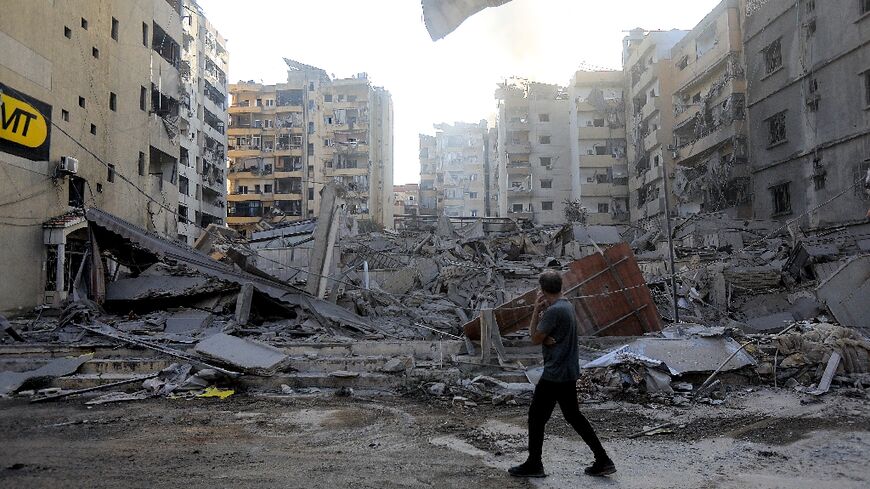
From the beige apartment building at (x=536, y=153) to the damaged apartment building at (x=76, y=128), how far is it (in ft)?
124

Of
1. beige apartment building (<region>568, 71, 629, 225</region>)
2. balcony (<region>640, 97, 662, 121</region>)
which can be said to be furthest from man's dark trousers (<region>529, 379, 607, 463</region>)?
beige apartment building (<region>568, 71, 629, 225</region>)

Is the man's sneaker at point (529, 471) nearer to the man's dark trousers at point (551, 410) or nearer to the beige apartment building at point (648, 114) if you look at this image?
the man's dark trousers at point (551, 410)

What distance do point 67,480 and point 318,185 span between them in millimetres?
63410

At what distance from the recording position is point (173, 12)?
3247 centimetres

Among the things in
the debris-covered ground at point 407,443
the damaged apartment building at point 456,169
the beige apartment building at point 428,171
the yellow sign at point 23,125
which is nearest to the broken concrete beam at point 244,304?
the debris-covered ground at point 407,443

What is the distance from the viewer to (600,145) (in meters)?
55.3

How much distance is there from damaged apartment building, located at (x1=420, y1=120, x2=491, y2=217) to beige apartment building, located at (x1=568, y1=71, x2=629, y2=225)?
31296 millimetres

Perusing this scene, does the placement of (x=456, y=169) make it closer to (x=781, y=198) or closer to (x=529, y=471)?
(x=781, y=198)

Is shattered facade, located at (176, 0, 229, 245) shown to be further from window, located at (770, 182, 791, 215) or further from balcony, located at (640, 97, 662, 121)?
window, located at (770, 182, 791, 215)

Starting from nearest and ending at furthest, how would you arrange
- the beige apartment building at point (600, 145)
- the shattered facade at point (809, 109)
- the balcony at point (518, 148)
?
the shattered facade at point (809, 109) → the beige apartment building at point (600, 145) → the balcony at point (518, 148)

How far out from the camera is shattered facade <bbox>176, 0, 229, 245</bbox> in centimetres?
4759

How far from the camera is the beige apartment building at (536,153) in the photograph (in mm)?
60594

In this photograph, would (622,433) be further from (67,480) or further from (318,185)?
(318,185)

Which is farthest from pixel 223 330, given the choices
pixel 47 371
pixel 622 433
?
pixel 622 433
